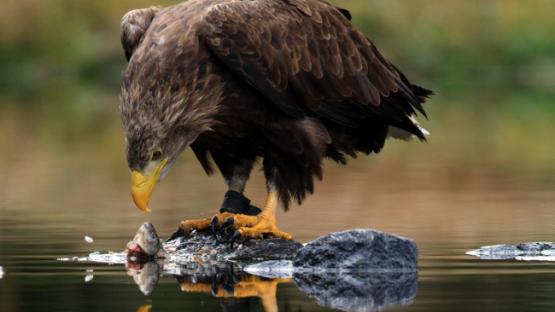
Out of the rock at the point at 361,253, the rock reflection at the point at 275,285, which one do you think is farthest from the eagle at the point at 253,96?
→ the rock at the point at 361,253

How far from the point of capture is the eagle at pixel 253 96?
1162 cm

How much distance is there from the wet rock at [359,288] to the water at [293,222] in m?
0.10

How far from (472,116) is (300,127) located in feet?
71.3

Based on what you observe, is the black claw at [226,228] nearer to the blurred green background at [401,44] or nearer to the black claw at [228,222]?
the black claw at [228,222]

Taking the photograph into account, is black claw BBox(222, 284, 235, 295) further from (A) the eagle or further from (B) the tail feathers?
(B) the tail feathers

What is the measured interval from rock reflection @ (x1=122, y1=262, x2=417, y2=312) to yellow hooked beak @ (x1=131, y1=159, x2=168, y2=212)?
441 mm

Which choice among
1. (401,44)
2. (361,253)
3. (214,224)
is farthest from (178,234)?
(401,44)

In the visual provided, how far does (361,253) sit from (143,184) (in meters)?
1.55

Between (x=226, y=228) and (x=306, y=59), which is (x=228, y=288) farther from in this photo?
(x=306, y=59)

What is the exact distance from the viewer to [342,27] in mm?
13430

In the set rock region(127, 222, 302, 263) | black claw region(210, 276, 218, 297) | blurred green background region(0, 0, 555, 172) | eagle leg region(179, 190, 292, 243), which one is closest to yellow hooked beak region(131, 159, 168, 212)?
rock region(127, 222, 302, 263)

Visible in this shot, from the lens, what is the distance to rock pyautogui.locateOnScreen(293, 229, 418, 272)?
11.1 m

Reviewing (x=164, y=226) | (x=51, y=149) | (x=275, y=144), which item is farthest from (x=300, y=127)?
(x=51, y=149)

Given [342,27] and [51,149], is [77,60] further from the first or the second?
[342,27]
